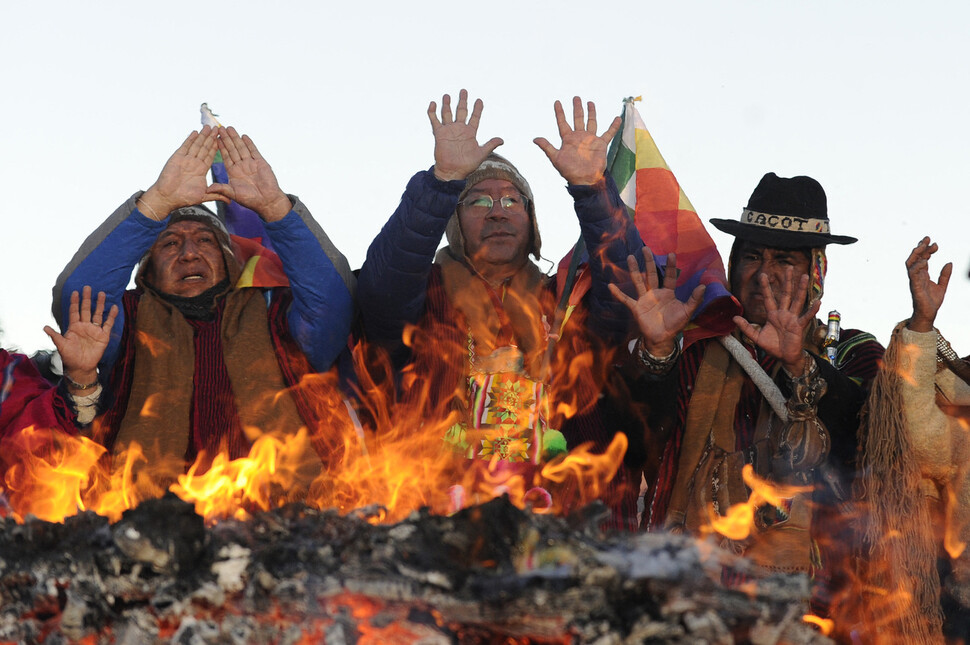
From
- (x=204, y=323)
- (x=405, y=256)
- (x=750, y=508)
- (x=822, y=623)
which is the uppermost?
(x=405, y=256)

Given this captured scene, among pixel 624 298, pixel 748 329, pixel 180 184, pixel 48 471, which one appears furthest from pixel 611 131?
pixel 48 471

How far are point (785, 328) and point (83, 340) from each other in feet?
10.1

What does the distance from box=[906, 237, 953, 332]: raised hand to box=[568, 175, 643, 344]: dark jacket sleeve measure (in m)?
1.24

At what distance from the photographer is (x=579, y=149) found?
17.1 ft

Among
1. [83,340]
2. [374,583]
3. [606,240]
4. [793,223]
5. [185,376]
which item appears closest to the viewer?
[374,583]

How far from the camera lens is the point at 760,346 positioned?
5031mm

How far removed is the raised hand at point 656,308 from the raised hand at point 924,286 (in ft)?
2.90

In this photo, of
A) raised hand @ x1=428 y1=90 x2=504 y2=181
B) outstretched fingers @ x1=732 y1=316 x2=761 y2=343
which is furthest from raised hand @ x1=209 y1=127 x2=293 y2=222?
outstretched fingers @ x1=732 y1=316 x2=761 y2=343

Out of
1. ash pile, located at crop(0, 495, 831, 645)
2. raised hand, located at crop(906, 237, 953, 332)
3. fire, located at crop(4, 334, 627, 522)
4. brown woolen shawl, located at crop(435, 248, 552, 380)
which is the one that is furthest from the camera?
brown woolen shawl, located at crop(435, 248, 552, 380)

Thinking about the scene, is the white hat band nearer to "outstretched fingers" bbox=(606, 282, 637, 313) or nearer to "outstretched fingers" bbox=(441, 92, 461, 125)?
"outstretched fingers" bbox=(606, 282, 637, 313)

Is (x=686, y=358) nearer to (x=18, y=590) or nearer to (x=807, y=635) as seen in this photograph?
(x=807, y=635)

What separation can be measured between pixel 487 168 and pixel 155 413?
1995 millimetres

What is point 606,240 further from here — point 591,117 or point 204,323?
point 204,323

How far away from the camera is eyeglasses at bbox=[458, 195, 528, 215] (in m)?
5.63
